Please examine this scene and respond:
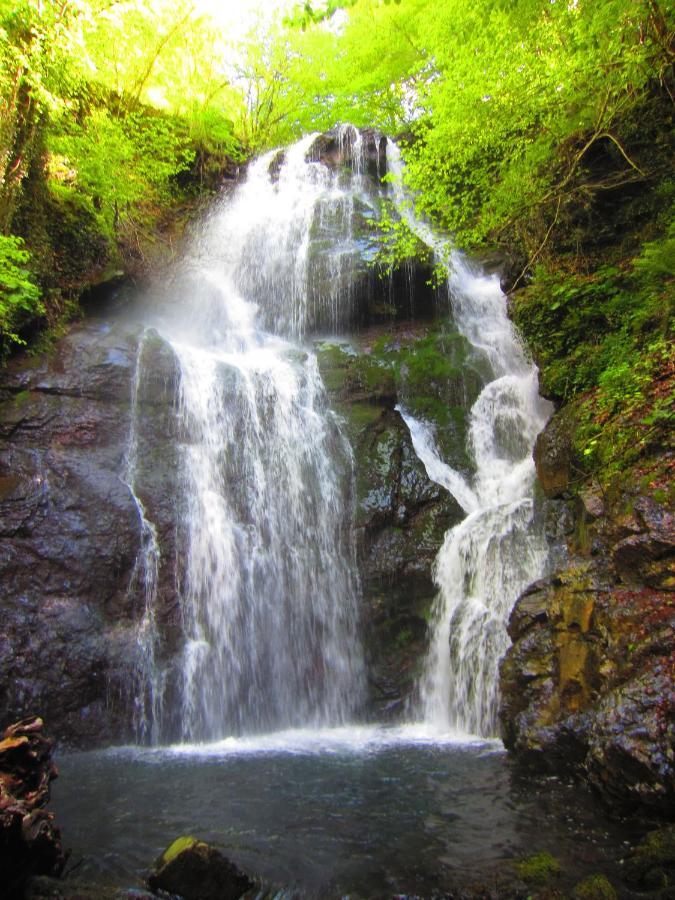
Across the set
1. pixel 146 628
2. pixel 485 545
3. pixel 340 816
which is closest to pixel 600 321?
pixel 485 545

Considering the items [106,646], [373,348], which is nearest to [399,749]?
[106,646]

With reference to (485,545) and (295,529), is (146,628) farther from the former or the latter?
(485,545)

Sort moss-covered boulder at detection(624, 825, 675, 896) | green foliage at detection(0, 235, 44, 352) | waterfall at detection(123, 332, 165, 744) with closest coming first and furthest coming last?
moss-covered boulder at detection(624, 825, 675, 896) < waterfall at detection(123, 332, 165, 744) < green foliage at detection(0, 235, 44, 352)

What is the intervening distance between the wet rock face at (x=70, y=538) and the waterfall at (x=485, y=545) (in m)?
4.26

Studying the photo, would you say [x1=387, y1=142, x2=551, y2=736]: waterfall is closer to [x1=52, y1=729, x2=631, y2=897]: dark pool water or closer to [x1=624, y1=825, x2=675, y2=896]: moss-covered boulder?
[x1=52, y1=729, x2=631, y2=897]: dark pool water

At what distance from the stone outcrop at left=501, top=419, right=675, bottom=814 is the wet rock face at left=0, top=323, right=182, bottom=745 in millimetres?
5261

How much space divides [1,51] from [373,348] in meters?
8.54

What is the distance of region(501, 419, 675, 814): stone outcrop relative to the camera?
4.37 meters

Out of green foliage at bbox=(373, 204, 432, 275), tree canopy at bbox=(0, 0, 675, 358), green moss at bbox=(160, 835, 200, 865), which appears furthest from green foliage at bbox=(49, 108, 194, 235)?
green moss at bbox=(160, 835, 200, 865)

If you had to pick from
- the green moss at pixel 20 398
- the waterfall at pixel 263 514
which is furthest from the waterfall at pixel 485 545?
the green moss at pixel 20 398

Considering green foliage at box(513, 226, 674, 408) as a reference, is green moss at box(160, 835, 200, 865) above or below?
below

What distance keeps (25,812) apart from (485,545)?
6654 millimetres

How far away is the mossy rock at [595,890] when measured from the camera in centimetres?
333

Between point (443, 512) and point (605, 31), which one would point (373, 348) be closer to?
point (443, 512)
